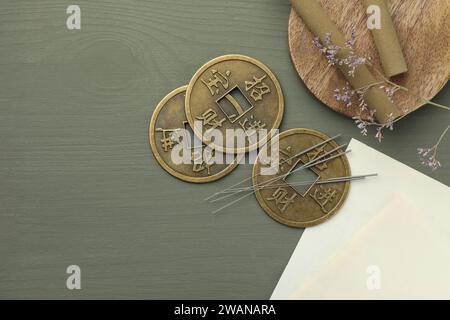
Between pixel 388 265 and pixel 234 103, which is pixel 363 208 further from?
pixel 234 103

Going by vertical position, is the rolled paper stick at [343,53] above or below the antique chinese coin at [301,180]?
above

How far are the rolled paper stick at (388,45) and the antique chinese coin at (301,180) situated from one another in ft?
0.68

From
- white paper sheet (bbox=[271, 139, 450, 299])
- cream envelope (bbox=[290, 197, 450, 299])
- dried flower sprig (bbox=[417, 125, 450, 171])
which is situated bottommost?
cream envelope (bbox=[290, 197, 450, 299])

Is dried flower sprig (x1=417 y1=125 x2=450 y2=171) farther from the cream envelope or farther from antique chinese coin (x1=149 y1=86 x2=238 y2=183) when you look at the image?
antique chinese coin (x1=149 y1=86 x2=238 y2=183)

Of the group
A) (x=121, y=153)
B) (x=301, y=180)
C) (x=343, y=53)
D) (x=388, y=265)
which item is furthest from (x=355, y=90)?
(x=121, y=153)

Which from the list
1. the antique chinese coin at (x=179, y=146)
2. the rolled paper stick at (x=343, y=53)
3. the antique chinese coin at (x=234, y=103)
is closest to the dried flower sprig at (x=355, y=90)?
the rolled paper stick at (x=343, y=53)

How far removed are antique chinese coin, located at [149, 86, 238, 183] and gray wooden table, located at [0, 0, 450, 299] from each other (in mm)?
25

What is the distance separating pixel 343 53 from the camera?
1165 millimetres

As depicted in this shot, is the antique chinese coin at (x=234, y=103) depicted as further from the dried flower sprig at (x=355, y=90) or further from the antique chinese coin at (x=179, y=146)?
the dried flower sprig at (x=355, y=90)

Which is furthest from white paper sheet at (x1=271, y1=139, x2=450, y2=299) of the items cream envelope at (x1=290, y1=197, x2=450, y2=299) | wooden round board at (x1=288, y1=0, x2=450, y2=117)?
wooden round board at (x1=288, y1=0, x2=450, y2=117)

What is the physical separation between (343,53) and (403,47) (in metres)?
0.13

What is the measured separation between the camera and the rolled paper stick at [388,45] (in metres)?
1.14

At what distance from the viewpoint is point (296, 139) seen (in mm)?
1228

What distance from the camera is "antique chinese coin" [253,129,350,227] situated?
1.22 metres
